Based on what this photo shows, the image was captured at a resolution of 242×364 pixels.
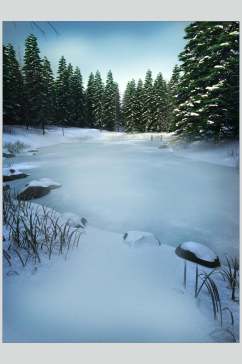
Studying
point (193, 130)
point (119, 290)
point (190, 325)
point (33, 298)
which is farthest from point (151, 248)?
point (193, 130)

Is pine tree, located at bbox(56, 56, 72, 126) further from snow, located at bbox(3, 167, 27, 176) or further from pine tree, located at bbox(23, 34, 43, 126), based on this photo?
snow, located at bbox(3, 167, 27, 176)

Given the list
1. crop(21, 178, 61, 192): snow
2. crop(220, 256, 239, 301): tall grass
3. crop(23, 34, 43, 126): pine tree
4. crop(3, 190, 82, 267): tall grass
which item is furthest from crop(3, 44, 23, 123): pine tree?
crop(220, 256, 239, 301): tall grass

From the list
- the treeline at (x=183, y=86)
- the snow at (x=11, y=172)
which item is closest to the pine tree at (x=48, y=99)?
the treeline at (x=183, y=86)

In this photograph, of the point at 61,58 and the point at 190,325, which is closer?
the point at 190,325

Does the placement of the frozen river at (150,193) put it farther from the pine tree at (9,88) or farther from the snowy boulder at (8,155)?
the pine tree at (9,88)

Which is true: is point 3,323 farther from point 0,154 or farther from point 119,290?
point 0,154
